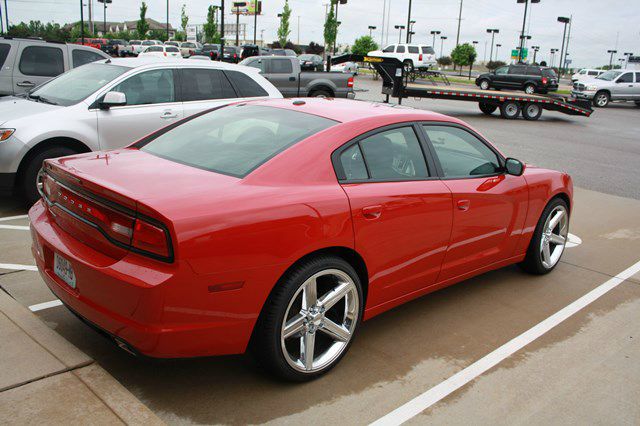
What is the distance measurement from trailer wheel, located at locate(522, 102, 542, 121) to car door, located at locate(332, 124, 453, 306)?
19724 millimetres

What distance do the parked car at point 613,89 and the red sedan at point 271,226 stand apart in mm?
31354

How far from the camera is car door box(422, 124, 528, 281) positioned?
14.0 ft


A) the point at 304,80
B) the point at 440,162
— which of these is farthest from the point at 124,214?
the point at 304,80

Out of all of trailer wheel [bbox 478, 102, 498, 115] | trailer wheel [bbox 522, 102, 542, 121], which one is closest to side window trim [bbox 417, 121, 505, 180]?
trailer wheel [bbox 522, 102, 542, 121]

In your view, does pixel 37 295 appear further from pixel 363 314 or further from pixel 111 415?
pixel 363 314

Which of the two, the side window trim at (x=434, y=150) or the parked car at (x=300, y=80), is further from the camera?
the parked car at (x=300, y=80)

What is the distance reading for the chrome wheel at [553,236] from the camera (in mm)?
5406

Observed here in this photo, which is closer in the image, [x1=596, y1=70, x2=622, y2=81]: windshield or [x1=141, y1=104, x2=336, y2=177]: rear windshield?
[x1=141, y1=104, x2=336, y2=177]: rear windshield

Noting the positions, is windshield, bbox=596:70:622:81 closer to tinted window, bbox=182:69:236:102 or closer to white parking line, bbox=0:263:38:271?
tinted window, bbox=182:69:236:102

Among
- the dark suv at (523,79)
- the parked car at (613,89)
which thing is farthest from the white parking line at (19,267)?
the parked car at (613,89)

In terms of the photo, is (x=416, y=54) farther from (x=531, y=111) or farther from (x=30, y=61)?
(x=30, y=61)

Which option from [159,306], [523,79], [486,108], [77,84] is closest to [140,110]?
[77,84]

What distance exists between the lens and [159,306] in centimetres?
277

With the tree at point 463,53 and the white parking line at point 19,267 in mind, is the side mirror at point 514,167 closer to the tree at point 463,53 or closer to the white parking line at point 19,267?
the white parking line at point 19,267
